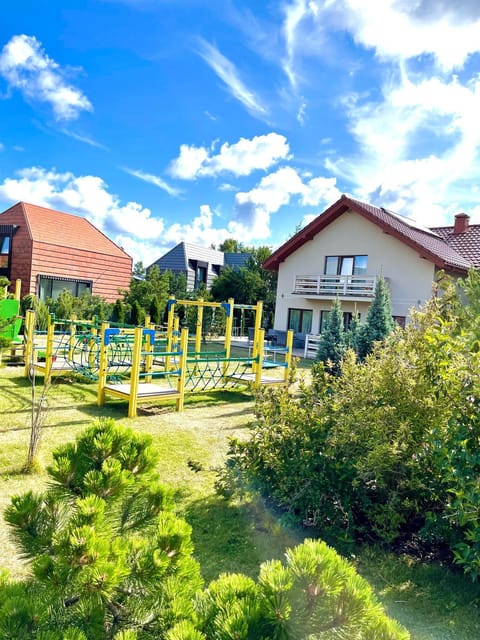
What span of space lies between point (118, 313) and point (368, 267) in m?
14.6

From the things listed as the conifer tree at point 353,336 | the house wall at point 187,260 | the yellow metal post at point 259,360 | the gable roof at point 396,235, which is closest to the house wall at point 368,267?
the gable roof at point 396,235

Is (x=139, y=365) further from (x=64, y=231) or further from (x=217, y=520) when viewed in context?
(x=64, y=231)

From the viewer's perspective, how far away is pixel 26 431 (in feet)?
21.7

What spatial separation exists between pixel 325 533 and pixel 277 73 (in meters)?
12.6

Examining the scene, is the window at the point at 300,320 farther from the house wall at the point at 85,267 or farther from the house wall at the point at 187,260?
the house wall at the point at 187,260

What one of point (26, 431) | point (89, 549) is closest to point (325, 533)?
point (89, 549)

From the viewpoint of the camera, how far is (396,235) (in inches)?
750

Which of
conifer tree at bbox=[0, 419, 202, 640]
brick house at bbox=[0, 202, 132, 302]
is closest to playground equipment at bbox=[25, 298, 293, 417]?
conifer tree at bbox=[0, 419, 202, 640]

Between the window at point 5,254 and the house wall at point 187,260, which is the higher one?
the house wall at point 187,260

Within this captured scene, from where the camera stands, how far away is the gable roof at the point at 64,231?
2631 centimetres

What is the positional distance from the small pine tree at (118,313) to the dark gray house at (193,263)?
11.5 meters

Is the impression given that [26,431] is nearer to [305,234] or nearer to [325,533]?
[325,533]

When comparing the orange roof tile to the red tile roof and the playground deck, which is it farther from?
the red tile roof

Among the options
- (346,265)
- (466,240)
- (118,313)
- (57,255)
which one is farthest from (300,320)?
(57,255)
